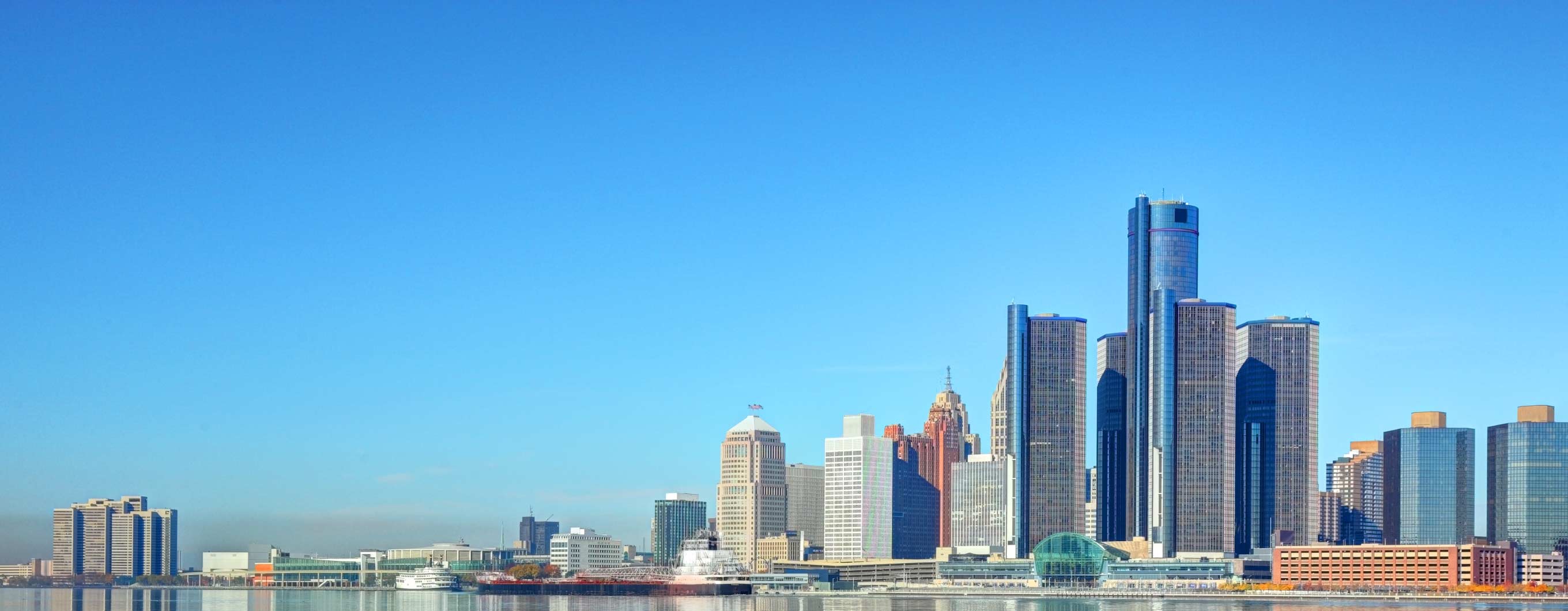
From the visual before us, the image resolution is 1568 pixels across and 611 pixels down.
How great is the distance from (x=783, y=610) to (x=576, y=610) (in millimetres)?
21915

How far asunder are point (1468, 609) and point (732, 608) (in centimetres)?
7556

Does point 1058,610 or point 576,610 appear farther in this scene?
point 1058,610

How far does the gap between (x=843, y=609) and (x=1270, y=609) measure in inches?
1790

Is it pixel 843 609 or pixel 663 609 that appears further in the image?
pixel 843 609

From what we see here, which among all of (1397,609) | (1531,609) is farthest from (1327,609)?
(1531,609)

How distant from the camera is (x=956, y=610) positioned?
648ft

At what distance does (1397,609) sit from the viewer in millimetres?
194250

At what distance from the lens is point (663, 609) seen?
598 ft

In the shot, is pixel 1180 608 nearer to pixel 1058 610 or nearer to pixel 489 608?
pixel 1058 610

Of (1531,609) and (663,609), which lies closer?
(663,609)

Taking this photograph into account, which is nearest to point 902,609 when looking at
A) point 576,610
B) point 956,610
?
point 956,610

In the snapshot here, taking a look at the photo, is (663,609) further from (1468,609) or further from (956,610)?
(1468,609)

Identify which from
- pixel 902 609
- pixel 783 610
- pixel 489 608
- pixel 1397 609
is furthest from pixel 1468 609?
pixel 489 608

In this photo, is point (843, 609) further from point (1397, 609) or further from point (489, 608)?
point (1397, 609)
